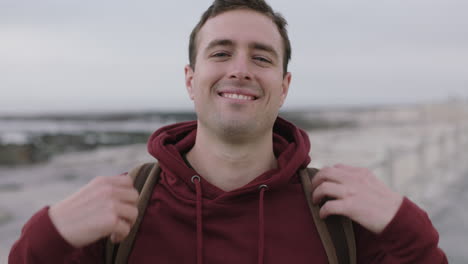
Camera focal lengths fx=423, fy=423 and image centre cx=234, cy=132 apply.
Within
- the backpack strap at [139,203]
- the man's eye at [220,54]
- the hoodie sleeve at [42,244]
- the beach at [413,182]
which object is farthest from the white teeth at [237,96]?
the beach at [413,182]

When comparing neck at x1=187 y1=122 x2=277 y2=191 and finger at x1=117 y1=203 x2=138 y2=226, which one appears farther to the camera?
neck at x1=187 y1=122 x2=277 y2=191

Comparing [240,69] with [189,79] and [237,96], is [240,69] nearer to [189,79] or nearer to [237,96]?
[237,96]

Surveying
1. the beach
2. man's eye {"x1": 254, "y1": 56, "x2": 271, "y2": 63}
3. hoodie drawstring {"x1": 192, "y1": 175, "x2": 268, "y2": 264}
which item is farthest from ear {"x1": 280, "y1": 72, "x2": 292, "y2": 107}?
the beach

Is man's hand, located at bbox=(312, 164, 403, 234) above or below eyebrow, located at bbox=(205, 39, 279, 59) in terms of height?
below

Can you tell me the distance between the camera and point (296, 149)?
2270 millimetres

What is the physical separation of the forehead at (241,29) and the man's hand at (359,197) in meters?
0.76

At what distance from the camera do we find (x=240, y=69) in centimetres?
206

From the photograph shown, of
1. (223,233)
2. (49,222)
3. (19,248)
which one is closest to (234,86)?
(223,233)

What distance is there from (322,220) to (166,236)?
0.70 meters

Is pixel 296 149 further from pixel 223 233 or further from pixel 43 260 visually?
pixel 43 260

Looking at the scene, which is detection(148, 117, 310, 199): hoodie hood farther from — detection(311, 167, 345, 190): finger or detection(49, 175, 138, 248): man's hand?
detection(49, 175, 138, 248): man's hand

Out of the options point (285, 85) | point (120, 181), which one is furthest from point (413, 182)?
point (120, 181)

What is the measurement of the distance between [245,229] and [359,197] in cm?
52

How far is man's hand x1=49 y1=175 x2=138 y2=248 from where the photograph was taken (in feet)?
5.00
